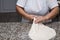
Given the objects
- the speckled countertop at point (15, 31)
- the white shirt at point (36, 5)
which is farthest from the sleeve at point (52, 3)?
the speckled countertop at point (15, 31)

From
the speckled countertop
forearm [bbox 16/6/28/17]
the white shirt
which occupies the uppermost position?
the white shirt

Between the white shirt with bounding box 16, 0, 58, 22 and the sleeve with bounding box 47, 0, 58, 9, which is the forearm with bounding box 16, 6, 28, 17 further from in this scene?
the sleeve with bounding box 47, 0, 58, 9

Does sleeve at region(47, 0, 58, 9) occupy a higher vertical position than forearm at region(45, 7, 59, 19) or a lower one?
higher

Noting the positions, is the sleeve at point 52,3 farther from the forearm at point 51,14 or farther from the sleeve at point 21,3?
the sleeve at point 21,3

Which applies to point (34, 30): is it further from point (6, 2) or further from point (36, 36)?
point (6, 2)

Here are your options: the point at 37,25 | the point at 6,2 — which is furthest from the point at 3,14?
the point at 37,25

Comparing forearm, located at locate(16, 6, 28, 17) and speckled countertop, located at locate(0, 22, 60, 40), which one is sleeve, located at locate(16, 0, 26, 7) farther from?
speckled countertop, located at locate(0, 22, 60, 40)

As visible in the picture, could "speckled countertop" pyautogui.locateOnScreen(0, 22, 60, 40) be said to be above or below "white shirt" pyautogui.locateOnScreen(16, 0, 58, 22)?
below

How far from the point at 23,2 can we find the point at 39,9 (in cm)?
15

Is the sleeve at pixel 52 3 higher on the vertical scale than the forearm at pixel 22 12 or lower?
higher

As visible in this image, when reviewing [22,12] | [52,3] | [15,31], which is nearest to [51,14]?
[52,3]

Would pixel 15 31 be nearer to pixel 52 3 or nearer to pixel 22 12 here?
pixel 22 12

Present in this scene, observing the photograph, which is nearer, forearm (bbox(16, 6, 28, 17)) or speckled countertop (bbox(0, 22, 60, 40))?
speckled countertop (bbox(0, 22, 60, 40))

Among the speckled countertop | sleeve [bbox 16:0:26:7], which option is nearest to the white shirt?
sleeve [bbox 16:0:26:7]
